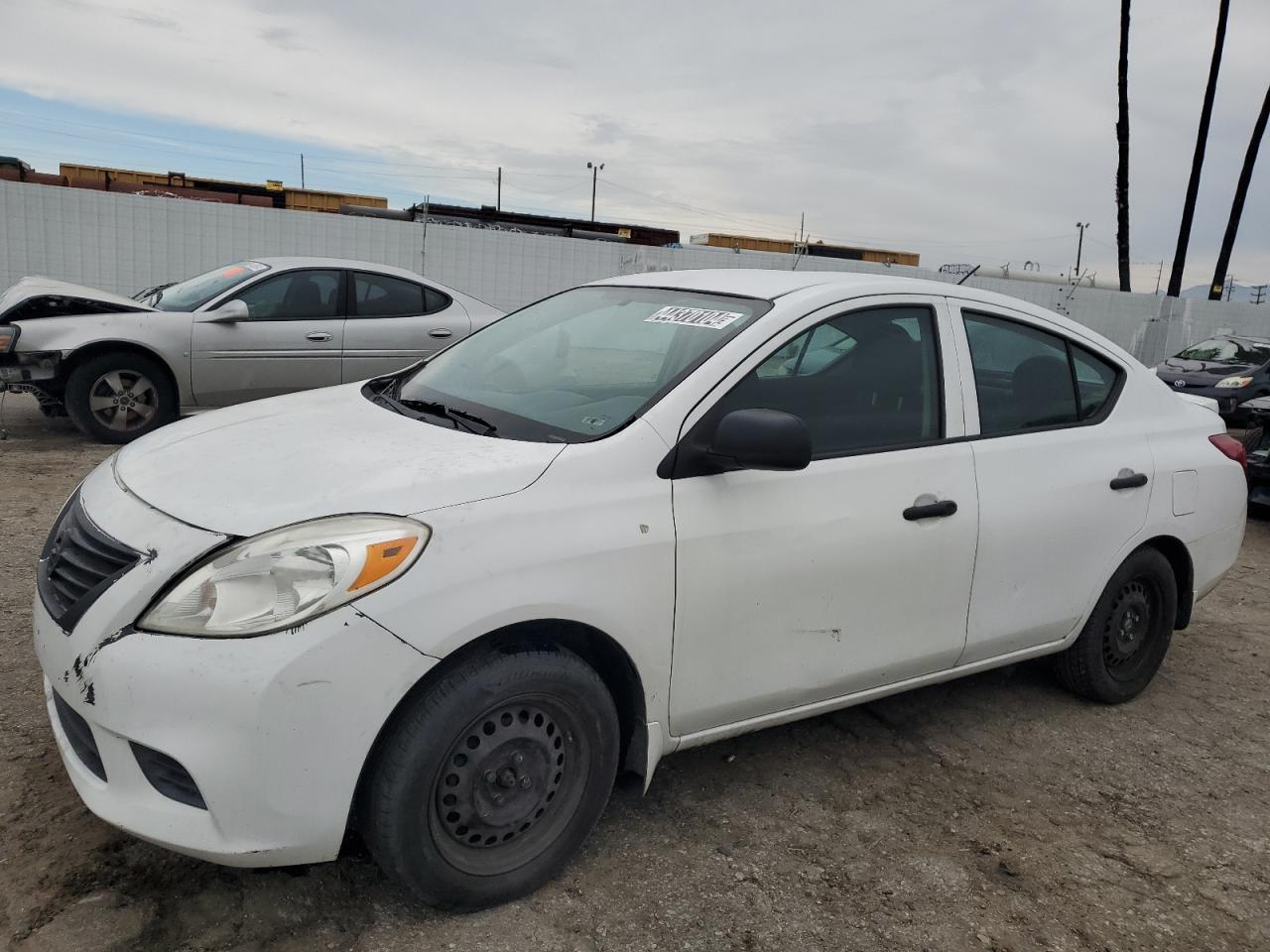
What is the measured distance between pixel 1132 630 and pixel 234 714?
138 inches

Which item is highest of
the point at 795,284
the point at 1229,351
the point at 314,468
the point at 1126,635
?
the point at 795,284

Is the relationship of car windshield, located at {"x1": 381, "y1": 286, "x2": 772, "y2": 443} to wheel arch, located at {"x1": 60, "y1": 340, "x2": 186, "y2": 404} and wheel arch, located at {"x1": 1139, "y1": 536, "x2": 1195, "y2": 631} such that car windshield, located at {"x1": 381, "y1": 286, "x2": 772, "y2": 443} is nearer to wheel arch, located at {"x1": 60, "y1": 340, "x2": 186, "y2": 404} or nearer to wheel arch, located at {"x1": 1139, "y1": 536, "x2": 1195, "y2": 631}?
wheel arch, located at {"x1": 1139, "y1": 536, "x2": 1195, "y2": 631}

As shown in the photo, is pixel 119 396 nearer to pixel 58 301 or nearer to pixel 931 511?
pixel 58 301

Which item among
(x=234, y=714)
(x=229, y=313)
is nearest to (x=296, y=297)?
(x=229, y=313)

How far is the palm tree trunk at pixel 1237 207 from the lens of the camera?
1059 inches

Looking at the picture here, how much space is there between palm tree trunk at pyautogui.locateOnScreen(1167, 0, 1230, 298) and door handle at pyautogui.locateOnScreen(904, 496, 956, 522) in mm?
25208

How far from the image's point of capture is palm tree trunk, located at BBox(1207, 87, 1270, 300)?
26906 mm

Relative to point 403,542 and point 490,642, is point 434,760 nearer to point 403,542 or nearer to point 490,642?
point 490,642

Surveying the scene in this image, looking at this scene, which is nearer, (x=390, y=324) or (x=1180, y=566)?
(x=1180, y=566)

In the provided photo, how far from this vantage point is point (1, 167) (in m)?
17.8

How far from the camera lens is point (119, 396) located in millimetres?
7711

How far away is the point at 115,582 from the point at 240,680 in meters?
0.43

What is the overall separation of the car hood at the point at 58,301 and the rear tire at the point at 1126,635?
23.1 feet

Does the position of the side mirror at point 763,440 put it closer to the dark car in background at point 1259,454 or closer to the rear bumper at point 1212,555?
the rear bumper at point 1212,555
